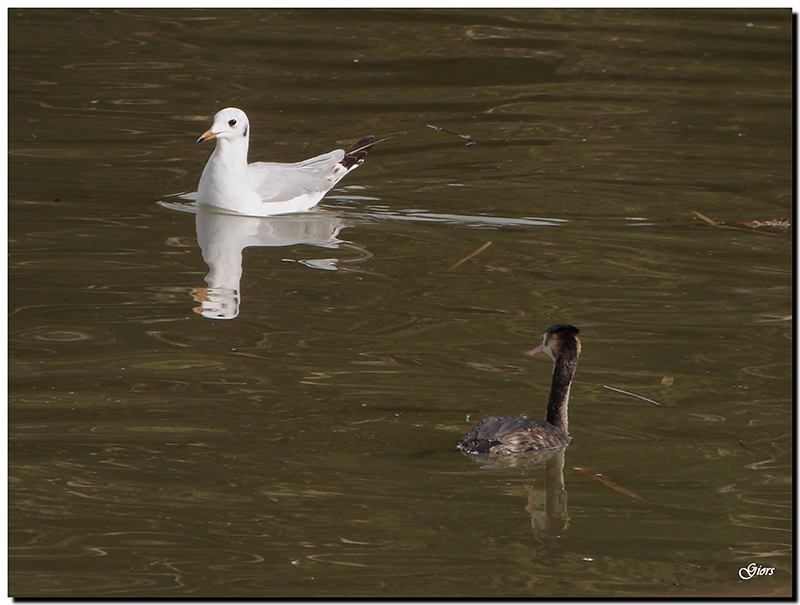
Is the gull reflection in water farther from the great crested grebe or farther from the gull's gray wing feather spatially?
the great crested grebe

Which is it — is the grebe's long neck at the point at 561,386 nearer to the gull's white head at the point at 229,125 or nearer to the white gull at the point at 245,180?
the white gull at the point at 245,180

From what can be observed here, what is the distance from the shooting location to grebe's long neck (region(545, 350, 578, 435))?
600 centimetres

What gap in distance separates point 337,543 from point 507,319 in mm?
2707

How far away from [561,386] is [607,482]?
58 cm

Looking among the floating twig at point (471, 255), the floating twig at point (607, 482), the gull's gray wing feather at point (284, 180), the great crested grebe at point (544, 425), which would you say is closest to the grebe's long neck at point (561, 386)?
the great crested grebe at point (544, 425)

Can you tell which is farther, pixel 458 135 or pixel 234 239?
pixel 458 135

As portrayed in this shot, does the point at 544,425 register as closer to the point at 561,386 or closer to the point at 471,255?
the point at 561,386

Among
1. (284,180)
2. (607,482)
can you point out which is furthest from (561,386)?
(284,180)

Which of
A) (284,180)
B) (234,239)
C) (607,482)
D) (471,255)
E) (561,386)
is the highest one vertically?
(284,180)

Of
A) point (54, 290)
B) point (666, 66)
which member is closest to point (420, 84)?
point (666, 66)

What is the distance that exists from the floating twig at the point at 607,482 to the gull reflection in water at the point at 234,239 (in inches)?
105

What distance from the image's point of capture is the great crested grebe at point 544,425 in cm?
575

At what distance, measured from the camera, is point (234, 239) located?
9.24m

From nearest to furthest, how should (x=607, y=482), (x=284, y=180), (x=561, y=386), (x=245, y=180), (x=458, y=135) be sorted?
(x=607, y=482) → (x=561, y=386) → (x=245, y=180) → (x=284, y=180) → (x=458, y=135)
